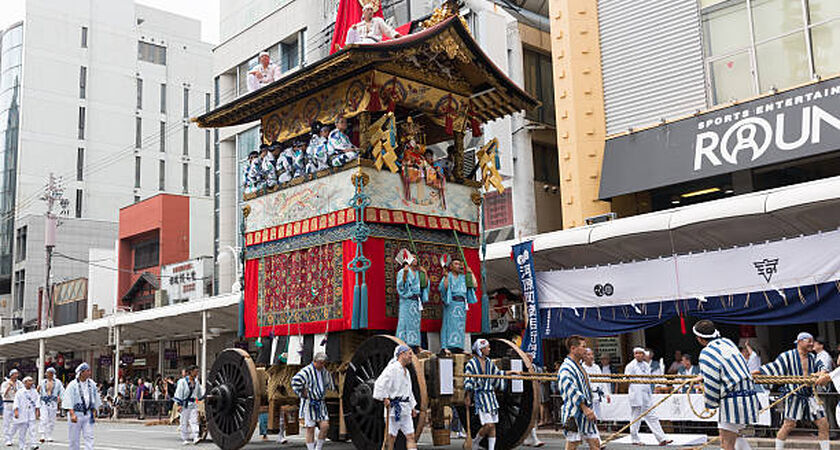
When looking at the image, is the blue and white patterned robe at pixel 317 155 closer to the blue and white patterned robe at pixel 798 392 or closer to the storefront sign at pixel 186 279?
the blue and white patterned robe at pixel 798 392

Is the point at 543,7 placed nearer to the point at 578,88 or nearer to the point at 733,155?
the point at 578,88

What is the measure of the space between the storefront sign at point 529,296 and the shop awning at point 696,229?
0.27m

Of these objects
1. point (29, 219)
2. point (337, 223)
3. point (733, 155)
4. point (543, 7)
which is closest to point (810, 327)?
point (733, 155)

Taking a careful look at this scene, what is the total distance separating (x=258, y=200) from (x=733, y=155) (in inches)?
383

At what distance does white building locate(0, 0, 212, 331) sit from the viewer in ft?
191

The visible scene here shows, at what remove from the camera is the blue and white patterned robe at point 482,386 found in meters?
11.8

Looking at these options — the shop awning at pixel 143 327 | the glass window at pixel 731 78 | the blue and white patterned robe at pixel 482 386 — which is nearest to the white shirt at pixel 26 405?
the shop awning at pixel 143 327

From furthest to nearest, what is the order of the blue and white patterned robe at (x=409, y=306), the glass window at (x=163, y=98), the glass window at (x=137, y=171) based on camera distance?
1. the glass window at (x=163, y=98)
2. the glass window at (x=137, y=171)
3. the blue and white patterned robe at (x=409, y=306)

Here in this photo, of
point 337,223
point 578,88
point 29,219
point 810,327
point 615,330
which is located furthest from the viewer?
point 29,219

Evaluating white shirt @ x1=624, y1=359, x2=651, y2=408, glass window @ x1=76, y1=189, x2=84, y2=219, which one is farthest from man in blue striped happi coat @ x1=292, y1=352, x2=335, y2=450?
glass window @ x1=76, y1=189, x2=84, y2=219

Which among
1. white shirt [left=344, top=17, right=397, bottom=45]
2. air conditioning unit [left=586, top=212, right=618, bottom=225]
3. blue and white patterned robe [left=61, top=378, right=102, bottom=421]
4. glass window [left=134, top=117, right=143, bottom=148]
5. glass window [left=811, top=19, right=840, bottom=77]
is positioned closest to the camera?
white shirt [left=344, top=17, right=397, bottom=45]

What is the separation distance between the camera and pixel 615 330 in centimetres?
1645

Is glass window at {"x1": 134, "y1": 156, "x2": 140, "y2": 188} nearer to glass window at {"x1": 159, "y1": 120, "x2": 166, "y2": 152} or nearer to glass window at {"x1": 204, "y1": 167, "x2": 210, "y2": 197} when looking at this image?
glass window at {"x1": 159, "y1": 120, "x2": 166, "y2": 152}

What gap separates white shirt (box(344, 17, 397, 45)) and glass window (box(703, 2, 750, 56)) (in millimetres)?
8964
